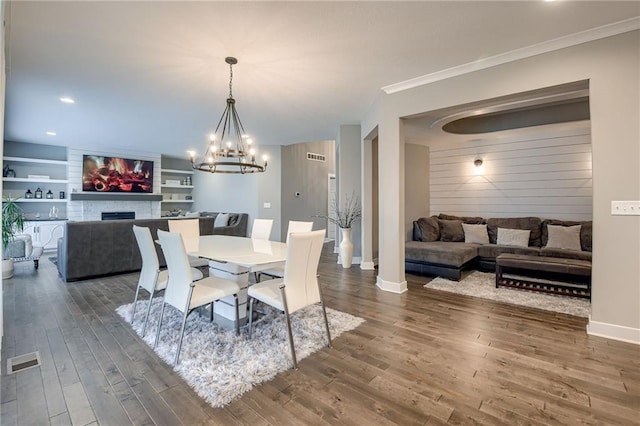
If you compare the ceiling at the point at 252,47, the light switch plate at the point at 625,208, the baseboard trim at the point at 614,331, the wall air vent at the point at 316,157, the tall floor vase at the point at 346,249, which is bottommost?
the baseboard trim at the point at 614,331

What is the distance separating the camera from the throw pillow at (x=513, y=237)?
471 centimetres

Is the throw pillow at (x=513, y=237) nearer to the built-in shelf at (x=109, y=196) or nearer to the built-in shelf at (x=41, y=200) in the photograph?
the built-in shelf at (x=109, y=196)

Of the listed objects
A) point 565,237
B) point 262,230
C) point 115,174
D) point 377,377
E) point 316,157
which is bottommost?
point 377,377

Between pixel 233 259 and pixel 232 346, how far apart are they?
68 centimetres

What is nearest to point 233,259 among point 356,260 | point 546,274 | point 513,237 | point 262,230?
point 262,230

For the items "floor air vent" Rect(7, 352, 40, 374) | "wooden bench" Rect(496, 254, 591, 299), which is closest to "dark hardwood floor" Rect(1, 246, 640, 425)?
"floor air vent" Rect(7, 352, 40, 374)

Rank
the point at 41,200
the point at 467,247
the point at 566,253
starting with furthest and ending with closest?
1. the point at 41,200
2. the point at 467,247
3. the point at 566,253

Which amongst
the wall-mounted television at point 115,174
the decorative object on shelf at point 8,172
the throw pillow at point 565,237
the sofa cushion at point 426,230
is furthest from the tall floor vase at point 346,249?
the decorative object on shelf at point 8,172

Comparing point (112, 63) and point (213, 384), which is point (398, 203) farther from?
point (112, 63)

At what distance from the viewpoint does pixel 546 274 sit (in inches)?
151

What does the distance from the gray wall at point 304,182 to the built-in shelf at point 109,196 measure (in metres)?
3.91

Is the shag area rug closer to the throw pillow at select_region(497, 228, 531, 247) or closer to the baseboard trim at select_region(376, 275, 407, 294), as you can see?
the baseboard trim at select_region(376, 275, 407, 294)

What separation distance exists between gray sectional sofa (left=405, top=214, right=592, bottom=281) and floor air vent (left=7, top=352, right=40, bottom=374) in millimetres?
4278

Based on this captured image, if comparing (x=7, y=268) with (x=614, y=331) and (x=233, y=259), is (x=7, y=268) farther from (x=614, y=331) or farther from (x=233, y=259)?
(x=614, y=331)
